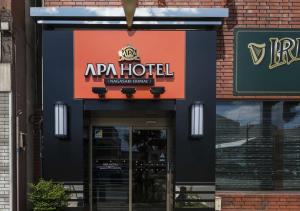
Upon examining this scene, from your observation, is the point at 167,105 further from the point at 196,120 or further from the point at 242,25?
the point at 242,25

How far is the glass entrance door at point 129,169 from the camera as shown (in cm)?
930

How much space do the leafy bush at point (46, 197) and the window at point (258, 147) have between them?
328cm

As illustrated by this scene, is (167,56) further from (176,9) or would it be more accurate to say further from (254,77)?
(254,77)

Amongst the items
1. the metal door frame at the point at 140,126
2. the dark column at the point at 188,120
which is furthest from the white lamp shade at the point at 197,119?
the metal door frame at the point at 140,126

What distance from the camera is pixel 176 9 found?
8.53m

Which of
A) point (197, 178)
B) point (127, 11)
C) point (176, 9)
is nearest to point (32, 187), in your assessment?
point (197, 178)

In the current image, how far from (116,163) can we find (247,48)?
3.66 metres

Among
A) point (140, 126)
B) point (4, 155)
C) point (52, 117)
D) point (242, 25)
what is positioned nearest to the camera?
point (4, 155)

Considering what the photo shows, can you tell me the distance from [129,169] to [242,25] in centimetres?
385

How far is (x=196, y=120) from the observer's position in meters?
8.61

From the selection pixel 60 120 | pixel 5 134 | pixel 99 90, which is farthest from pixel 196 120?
pixel 5 134

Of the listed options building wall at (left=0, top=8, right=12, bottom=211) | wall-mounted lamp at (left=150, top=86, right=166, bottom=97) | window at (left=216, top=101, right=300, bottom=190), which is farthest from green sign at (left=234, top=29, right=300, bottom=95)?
building wall at (left=0, top=8, right=12, bottom=211)

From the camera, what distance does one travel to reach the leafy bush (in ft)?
26.3

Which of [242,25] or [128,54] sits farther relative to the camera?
[242,25]
